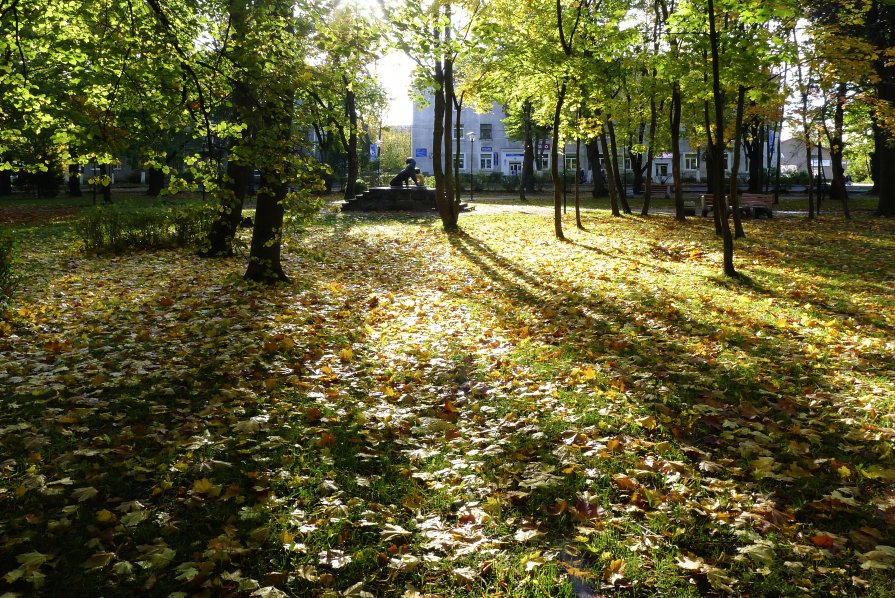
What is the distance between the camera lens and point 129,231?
47.3 feet

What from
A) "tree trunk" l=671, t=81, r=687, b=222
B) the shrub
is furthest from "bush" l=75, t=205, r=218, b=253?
the shrub

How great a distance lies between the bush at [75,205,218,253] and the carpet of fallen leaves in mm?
5137

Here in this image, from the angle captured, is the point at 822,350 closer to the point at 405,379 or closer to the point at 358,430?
the point at 405,379

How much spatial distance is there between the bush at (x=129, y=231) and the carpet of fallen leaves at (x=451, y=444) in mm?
5137

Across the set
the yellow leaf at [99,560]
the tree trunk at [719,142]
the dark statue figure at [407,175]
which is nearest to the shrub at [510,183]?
the dark statue figure at [407,175]

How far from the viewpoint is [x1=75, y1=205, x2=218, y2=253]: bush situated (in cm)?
1402

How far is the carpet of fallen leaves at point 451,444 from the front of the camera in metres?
3.12

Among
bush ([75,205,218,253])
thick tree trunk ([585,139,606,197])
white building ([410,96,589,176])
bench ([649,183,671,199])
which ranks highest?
white building ([410,96,589,176])

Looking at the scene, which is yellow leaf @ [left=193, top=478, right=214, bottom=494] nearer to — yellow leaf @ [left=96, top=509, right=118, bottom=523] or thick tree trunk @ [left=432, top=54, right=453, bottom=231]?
yellow leaf @ [left=96, top=509, right=118, bottom=523]

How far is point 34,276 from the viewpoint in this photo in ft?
36.7

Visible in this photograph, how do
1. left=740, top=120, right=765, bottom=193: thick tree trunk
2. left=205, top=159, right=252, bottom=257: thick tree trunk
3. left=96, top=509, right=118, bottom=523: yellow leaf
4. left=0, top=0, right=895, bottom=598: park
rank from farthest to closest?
left=740, top=120, right=765, bottom=193: thick tree trunk
left=205, top=159, right=252, bottom=257: thick tree trunk
left=96, top=509, right=118, bottom=523: yellow leaf
left=0, top=0, right=895, bottom=598: park

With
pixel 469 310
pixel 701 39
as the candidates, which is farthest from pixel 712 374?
pixel 701 39

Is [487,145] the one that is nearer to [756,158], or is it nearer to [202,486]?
[756,158]

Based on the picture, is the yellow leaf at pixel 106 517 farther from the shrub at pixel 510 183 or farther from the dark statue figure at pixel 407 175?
the shrub at pixel 510 183
